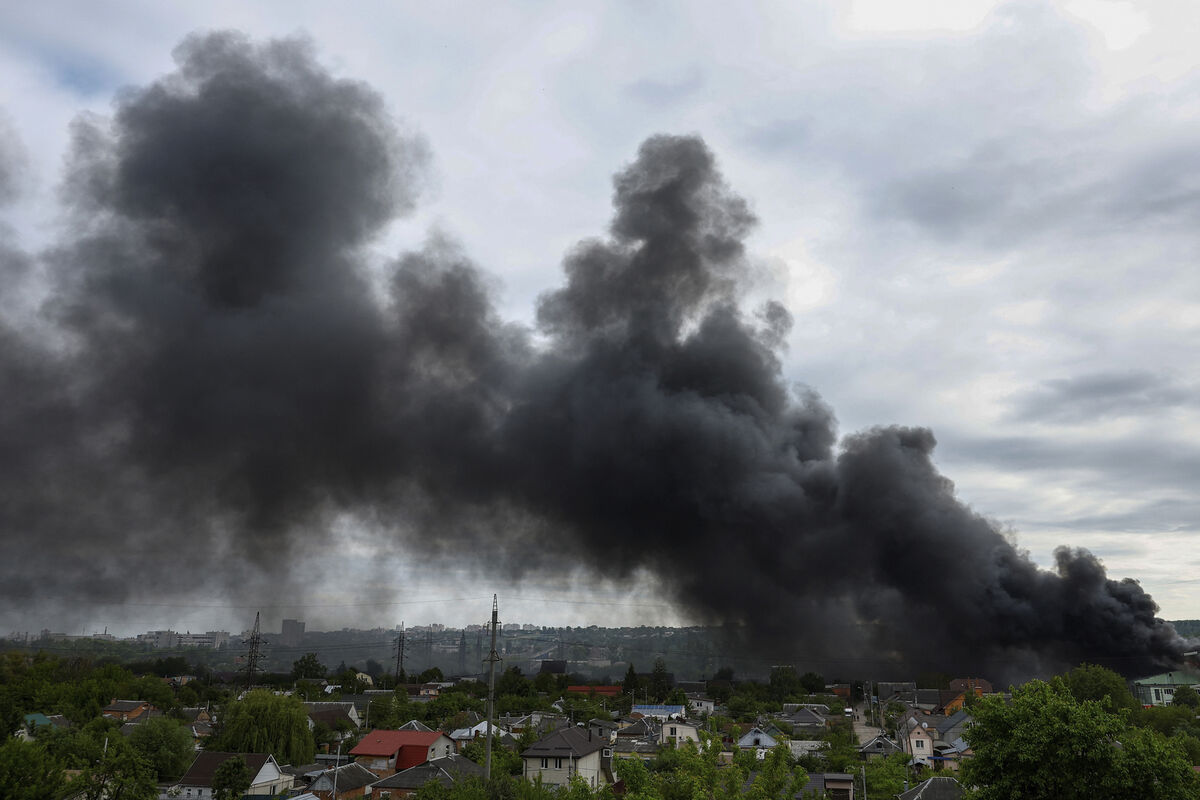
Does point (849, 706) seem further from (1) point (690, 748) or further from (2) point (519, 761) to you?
(1) point (690, 748)

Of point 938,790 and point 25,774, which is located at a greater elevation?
point 25,774

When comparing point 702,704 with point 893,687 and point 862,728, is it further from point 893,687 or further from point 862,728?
point 893,687

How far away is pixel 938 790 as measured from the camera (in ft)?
104

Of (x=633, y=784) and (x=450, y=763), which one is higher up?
(x=633, y=784)

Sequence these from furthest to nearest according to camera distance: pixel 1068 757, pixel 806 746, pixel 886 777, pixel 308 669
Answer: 1. pixel 308 669
2. pixel 806 746
3. pixel 886 777
4. pixel 1068 757

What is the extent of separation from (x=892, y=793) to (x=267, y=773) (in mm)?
33447

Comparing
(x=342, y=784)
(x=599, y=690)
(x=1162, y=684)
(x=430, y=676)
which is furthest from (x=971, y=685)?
(x=430, y=676)

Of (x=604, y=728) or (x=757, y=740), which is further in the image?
(x=604, y=728)

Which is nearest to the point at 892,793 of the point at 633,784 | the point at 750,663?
the point at 633,784

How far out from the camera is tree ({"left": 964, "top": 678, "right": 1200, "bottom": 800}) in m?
16.9

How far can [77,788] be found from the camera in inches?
1208

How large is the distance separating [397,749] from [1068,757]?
45.0m

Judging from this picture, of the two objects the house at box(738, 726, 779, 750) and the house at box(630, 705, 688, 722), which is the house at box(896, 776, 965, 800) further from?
the house at box(630, 705, 688, 722)

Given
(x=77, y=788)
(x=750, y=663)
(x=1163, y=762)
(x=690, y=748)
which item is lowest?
(x=750, y=663)
